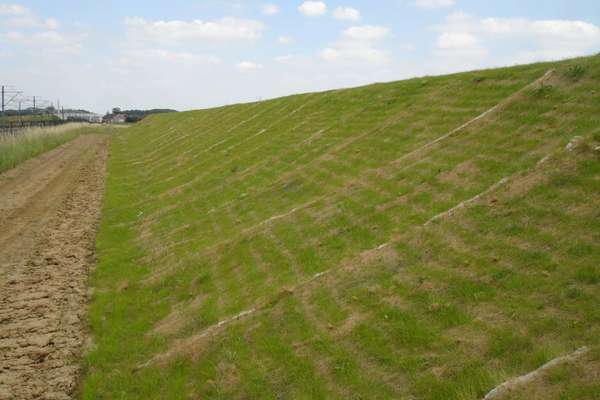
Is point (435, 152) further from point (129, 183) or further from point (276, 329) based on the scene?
point (129, 183)

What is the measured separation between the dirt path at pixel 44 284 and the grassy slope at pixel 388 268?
Result: 650 mm

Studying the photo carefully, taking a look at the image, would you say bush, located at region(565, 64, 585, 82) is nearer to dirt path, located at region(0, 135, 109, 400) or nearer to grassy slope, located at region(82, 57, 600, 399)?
grassy slope, located at region(82, 57, 600, 399)

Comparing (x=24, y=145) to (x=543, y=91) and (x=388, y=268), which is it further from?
(x=388, y=268)

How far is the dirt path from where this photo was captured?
33.9ft

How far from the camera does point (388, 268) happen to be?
31.9 ft

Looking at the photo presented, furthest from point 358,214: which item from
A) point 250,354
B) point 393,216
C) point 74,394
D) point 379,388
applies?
point 74,394

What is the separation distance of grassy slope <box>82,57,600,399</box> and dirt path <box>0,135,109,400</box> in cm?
65

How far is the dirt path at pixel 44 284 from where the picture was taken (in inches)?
407

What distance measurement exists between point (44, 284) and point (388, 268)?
10710mm

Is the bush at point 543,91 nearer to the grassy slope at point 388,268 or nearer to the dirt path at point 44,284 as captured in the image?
the grassy slope at point 388,268

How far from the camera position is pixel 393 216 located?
11.8 meters

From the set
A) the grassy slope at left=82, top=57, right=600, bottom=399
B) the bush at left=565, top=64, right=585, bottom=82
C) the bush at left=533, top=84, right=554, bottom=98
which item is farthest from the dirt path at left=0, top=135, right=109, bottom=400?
the bush at left=565, top=64, right=585, bottom=82

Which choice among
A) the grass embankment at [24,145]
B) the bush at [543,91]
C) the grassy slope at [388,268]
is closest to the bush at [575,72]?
the grassy slope at [388,268]

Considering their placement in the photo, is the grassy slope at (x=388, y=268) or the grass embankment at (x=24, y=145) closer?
the grassy slope at (x=388, y=268)
